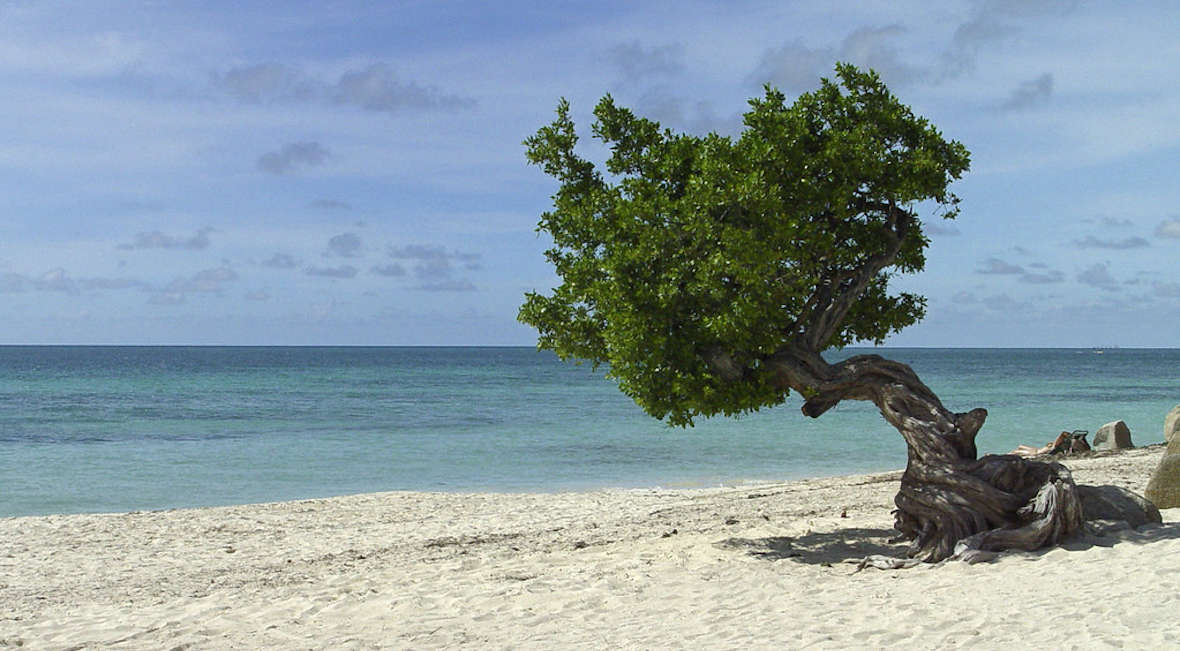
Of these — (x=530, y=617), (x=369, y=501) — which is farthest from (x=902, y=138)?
(x=369, y=501)

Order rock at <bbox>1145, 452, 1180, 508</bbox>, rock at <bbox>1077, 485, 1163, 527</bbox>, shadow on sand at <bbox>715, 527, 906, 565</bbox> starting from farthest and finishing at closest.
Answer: rock at <bbox>1145, 452, 1180, 508</bbox> < shadow on sand at <bbox>715, 527, 906, 565</bbox> < rock at <bbox>1077, 485, 1163, 527</bbox>

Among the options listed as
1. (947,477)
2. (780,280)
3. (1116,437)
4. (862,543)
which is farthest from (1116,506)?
(1116,437)

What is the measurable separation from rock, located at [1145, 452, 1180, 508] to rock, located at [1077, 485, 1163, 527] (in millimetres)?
1901

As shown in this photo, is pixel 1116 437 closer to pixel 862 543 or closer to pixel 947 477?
pixel 862 543

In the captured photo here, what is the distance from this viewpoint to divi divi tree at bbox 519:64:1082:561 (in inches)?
422

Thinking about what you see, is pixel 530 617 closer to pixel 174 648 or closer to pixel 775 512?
pixel 174 648

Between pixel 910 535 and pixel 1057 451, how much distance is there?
507 inches

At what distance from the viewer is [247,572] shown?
12.4m

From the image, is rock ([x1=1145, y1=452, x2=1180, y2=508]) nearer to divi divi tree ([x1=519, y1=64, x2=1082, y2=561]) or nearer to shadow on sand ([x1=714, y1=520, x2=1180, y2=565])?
shadow on sand ([x1=714, y1=520, x2=1180, y2=565])

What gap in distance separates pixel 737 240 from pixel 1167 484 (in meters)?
7.65

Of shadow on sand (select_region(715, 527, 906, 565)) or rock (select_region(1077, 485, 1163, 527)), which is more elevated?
rock (select_region(1077, 485, 1163, 527))

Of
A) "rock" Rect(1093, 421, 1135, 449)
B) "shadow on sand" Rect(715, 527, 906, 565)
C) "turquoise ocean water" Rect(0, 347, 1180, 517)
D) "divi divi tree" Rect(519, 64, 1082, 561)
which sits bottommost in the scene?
"turquoise ocean water" Rect(0, 347, 1180, 517)

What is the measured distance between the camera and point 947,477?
1109 cm

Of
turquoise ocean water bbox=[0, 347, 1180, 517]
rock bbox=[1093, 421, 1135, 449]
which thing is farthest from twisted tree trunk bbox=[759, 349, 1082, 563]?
rock bbox=[1093, 421, 1135, 449]
